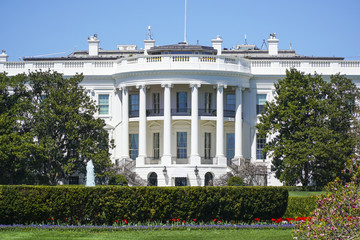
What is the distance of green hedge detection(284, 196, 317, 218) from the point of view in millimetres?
33000

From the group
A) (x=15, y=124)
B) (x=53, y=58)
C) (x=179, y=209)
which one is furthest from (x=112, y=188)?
(x=53, y=58)

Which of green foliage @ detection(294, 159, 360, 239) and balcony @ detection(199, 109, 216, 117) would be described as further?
balcony @ detection(199, 109, 216, 117)

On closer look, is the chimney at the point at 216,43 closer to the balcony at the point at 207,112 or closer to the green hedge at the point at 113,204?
the balcony at the point at 207,112

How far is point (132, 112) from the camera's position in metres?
62.0

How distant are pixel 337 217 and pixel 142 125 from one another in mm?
40223

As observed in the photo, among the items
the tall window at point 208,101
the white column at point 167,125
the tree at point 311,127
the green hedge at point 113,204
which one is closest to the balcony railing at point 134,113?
the white column at point 167,125

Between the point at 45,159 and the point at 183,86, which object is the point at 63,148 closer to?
the point at 45,159

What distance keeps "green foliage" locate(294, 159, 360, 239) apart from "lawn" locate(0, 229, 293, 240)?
20.6 feet

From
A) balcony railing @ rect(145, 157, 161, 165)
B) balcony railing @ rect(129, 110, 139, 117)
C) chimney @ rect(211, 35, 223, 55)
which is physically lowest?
balcony railing @ rect(145, 157, 161, 165)

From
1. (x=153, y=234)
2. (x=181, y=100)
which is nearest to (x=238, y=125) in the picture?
(x=181, y=100)

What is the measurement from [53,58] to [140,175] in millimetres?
14654

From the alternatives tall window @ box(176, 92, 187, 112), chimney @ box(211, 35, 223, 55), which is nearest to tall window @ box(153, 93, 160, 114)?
tall window @ box(176, 92, 187, 112)

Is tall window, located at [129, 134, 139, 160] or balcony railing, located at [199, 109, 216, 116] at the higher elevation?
balcony railing, located at [199, 109, 216, 116]

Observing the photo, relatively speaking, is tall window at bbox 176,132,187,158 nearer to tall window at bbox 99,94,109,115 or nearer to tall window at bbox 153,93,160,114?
tall window at bbox 153,93,160,114
